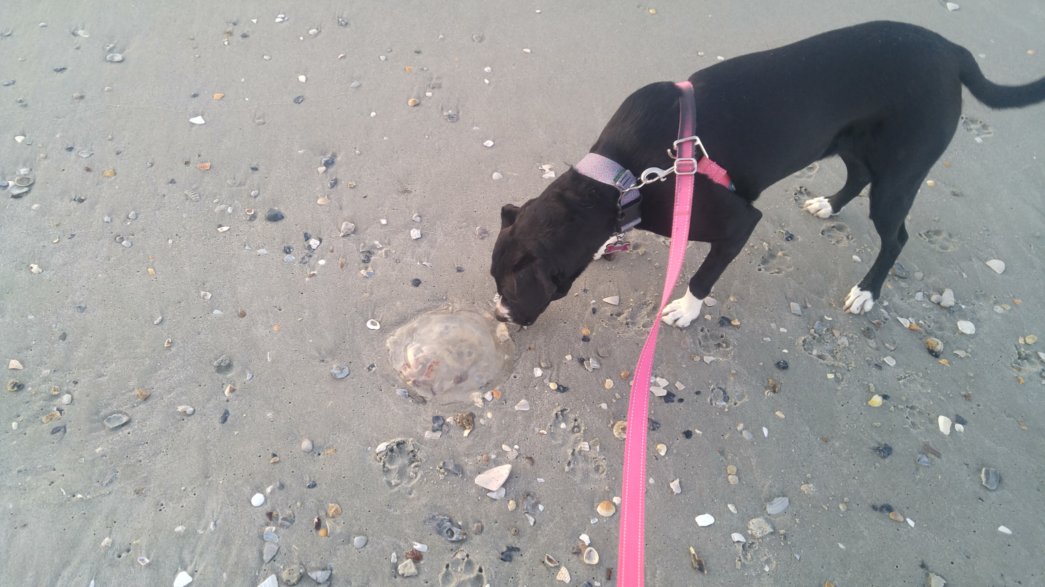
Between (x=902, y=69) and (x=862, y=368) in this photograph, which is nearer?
(x=902, y=69)

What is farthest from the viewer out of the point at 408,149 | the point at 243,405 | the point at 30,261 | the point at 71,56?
the point at 71,56

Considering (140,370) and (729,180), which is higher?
(729,180)

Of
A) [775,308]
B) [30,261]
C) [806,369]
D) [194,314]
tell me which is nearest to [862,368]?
[806,369]

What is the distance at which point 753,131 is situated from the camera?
7.80 ft

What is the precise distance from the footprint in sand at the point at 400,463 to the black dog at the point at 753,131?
72 centimetres

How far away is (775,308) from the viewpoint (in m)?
3.09

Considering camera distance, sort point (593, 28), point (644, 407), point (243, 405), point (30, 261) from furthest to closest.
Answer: point (593, 28), point (30, 261), point (243, 405), point (644, 407)

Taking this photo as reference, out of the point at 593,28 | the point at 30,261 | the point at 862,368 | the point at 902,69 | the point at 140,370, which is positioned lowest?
the point at 862,368

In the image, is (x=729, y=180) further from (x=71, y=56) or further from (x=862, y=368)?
(x=71, y=56)

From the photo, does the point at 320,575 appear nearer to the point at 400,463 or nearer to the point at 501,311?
the point at 400,463

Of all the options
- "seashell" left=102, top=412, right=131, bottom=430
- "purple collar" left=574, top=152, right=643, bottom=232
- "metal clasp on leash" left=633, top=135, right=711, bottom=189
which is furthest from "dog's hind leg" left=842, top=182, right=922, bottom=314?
"seashell" left=102, top=412, right=131, bottom=430

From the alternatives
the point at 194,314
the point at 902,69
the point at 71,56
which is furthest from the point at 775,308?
the point at 71,56

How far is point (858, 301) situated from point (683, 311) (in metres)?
0.92

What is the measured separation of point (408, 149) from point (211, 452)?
202 cm
